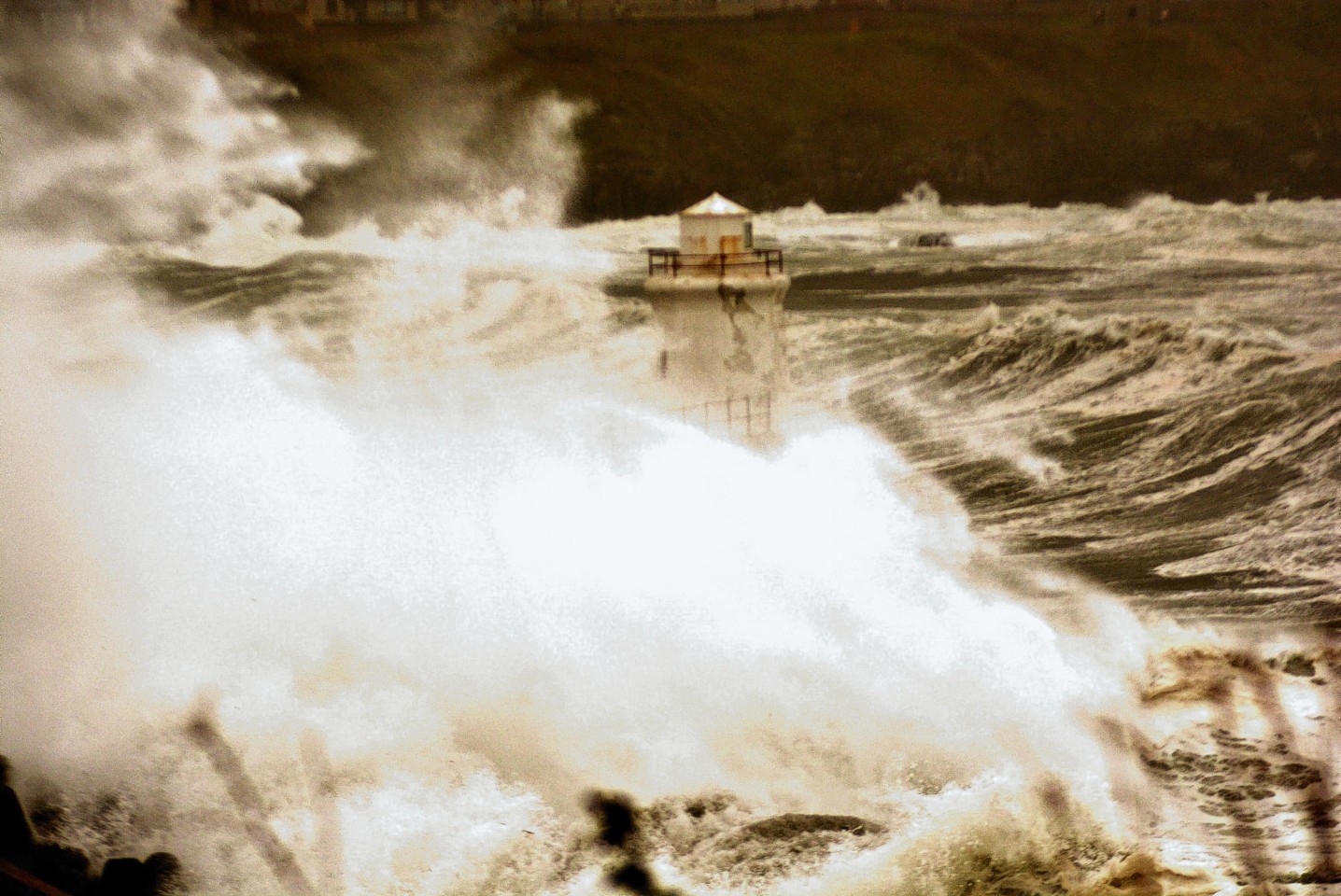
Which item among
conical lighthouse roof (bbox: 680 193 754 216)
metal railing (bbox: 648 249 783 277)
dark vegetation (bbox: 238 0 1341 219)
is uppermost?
dark vegetation (bbox: 238 0 1341 219)

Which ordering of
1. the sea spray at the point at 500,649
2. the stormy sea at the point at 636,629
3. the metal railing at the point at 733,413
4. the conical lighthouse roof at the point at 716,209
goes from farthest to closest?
the metal railing at the point at 733,413, the conical lighthouse roof at the point at 716,209, the sea spray at the point at 500,649, the stormy sea at the point at 636,629

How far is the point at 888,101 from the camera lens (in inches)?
2052

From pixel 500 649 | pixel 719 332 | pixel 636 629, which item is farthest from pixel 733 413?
pixel 500 649

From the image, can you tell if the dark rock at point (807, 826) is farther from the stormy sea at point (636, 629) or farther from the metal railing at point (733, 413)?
the metal railing at point (733, 413)

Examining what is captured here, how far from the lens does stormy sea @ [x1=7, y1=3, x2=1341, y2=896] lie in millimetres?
8938

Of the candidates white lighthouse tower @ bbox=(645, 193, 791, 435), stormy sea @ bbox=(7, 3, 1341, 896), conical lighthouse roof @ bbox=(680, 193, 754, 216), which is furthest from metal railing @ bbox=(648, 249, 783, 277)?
stormy sea @ bbox=(7, 3, 1341, 896)

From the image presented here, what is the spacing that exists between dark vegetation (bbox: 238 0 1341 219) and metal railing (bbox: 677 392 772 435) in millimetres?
24987

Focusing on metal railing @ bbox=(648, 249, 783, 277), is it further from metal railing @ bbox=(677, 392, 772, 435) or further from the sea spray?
the sea spray

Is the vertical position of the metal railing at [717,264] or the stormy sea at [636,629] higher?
the metal railing at [717,264]

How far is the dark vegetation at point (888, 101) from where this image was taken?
4209 cm

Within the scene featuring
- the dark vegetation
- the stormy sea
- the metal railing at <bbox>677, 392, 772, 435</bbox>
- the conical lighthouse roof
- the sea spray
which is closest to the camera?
the stormy sea

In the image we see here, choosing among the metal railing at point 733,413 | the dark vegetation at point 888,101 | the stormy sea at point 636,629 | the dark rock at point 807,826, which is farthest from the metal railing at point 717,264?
the dark vegetation at point 888,101

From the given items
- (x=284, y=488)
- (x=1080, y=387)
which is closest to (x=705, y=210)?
(x=284, y=488)

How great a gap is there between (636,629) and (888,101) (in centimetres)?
4359
